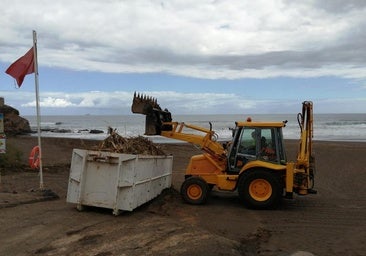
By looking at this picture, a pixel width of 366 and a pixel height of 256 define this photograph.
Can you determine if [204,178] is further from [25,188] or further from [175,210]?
[25,188]

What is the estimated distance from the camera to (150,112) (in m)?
12.0

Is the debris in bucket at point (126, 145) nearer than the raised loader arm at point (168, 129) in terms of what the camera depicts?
Yes

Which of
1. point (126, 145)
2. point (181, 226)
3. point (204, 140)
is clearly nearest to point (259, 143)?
point (204, 140)

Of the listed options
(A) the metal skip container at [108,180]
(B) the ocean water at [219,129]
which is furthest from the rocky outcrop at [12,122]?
(A) the metal skip container at [108,180]

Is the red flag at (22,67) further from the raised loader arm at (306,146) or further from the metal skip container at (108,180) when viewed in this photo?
the raised loader arm at (306,146)

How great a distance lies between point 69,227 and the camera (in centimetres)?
864

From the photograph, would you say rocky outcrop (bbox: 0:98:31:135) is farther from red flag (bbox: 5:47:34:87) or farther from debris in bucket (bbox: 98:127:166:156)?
debris in bucket (bbox: 98:127:166:156)

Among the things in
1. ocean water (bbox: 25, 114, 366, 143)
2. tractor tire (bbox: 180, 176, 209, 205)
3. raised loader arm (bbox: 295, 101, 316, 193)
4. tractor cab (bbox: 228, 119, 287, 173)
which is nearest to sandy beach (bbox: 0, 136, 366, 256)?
tractor tire (bbox: 180, 176, 209, 205)

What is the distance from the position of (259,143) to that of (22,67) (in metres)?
6.29

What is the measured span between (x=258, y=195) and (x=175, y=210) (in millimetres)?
2065

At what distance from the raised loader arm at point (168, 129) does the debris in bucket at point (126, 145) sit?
2.19 ft

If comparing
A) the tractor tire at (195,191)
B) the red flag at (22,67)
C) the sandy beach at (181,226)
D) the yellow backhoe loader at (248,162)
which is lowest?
the sandy beach at (181,226)

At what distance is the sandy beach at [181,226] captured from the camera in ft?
24.3

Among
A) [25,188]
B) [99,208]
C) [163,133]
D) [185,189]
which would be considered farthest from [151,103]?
[25,188]
